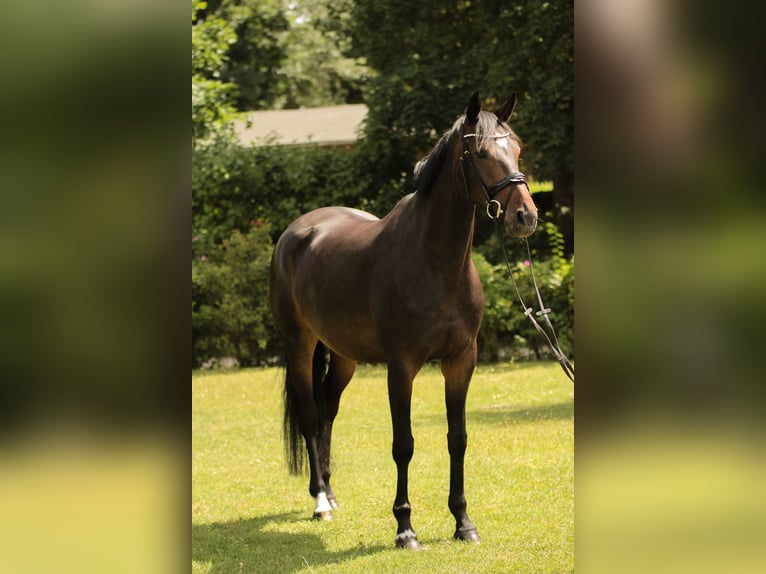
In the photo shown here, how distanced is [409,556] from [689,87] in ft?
12.6

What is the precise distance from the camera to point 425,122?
47.8 feet

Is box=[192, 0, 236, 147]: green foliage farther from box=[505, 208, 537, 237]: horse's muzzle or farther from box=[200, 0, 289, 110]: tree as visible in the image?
box=[505, 208, 537, 237]: horse's muzzle

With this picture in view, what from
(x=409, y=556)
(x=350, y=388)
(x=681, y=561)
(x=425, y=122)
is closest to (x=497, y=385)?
(x=350, y=388)

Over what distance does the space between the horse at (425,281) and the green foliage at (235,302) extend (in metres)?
8.06

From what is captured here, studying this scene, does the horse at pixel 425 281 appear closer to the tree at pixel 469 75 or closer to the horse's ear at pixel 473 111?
the horse's ear at pixel 473 111

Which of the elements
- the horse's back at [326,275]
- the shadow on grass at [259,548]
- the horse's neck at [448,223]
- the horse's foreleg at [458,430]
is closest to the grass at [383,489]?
the shadow on grass at [259,548]

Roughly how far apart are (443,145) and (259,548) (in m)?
2.45

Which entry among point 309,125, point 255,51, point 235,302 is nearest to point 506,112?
point 235,302

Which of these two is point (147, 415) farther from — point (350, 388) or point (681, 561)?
point (350, 388)

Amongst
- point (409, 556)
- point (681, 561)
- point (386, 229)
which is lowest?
point (409, 556)

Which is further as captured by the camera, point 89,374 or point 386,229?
point 386,229

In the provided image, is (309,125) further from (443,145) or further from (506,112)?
(506,112)

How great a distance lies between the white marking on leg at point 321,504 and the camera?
18.4 ft

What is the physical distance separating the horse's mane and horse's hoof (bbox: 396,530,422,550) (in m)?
1.85
